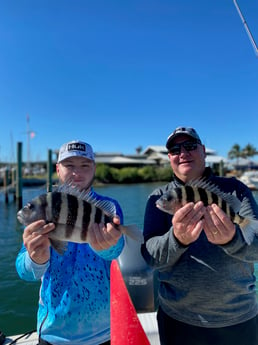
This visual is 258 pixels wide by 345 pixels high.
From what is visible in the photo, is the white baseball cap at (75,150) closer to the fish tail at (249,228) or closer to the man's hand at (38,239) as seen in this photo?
the man's hand at (38,239)

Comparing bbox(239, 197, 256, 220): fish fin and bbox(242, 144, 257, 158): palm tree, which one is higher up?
bbox(242, 144, 257, 158): palm tree

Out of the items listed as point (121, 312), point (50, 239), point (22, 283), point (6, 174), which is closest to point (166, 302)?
point (121, 312)

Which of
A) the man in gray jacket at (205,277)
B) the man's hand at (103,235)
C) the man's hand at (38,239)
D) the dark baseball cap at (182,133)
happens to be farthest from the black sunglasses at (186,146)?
the man's hand at (38,239)

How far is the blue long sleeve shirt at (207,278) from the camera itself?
1856 mm

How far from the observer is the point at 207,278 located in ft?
6.29

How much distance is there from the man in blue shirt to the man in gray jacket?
0.40m

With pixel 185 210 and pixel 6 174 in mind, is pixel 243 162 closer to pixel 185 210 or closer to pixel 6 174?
pixel 6 174

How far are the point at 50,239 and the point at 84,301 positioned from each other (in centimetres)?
56

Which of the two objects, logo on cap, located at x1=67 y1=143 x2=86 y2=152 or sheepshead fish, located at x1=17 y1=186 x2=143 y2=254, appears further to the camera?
logo on cap, located at x1=67 y1=143 x2=86 y2=152

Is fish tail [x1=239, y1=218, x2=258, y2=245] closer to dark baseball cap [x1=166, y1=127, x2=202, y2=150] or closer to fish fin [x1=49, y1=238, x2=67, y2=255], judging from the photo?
dark baseball cap [x1=166, y1=127, x2=202, y2=150]

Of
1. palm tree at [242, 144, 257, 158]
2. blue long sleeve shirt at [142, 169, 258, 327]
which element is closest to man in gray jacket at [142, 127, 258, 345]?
blue long sleeve shirt at [142, 169, 258, 327]

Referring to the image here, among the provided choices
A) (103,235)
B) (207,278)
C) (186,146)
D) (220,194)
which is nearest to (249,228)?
(220,194)

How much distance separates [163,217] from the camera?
218 centimetres

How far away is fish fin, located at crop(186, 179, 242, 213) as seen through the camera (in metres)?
2.00
